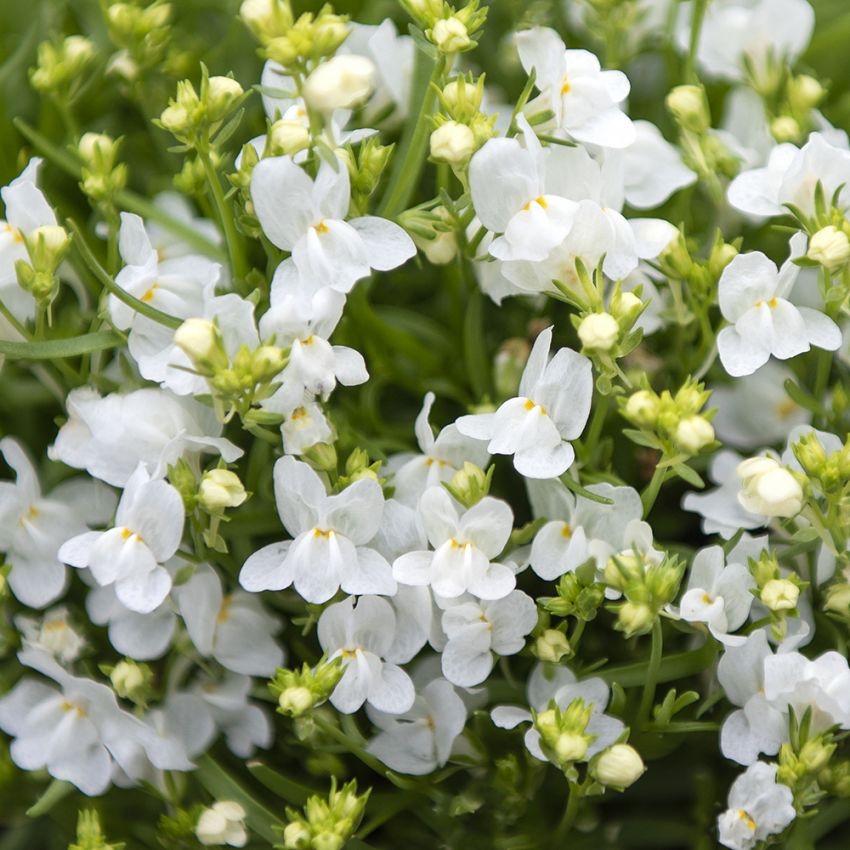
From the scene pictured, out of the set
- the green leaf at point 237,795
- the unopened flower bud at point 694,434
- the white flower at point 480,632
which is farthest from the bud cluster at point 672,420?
the green leaf at point 237,795

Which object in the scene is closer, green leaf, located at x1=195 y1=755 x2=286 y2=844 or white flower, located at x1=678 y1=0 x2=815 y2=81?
green leaf, located at x1=195 y1=755 x2=286 y2=844

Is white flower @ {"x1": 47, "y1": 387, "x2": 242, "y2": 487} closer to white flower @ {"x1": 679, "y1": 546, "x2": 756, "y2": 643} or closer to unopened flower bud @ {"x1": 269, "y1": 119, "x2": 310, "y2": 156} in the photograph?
unopened flower bud @ {"x1": 269, "y1": 119, "x2": 310, "y2": 156}

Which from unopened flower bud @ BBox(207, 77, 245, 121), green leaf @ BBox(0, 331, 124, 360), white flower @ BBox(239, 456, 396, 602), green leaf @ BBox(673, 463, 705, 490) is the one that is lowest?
white flower @ BBox(239, 456, 396, 602)

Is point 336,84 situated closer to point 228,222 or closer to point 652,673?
point 228,222

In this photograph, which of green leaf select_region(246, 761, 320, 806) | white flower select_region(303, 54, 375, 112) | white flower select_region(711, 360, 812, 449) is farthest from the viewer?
white flower select_region(711, 360, 812, 449)

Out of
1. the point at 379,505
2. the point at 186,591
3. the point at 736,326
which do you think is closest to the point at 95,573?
the point at 186,591

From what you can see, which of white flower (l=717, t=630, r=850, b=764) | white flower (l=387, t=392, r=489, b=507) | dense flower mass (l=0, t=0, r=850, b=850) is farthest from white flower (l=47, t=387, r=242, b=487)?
white flower (l=717, t=630, r=850, b=764)

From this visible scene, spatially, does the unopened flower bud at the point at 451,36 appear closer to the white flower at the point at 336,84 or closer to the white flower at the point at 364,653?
the white flower at the point at 336,84
